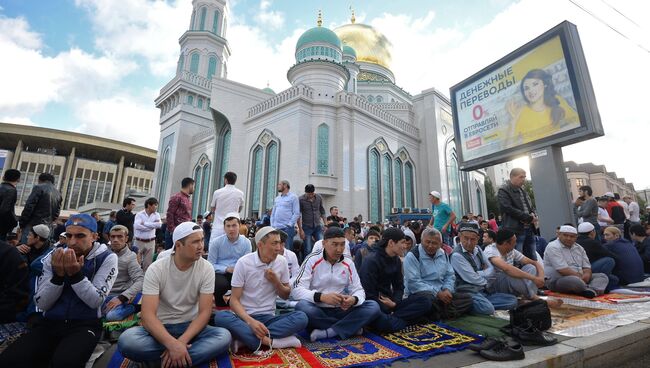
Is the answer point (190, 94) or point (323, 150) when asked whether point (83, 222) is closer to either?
point (323, 150)

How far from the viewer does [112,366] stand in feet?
7.22

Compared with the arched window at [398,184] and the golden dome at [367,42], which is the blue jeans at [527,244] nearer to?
the arched window at [398,184]

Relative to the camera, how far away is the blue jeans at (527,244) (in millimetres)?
4688

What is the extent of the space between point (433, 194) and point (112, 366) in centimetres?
558

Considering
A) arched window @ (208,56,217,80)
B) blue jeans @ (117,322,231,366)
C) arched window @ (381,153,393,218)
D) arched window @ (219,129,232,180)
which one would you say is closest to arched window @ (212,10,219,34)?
arched window @ (208,56,217,80)

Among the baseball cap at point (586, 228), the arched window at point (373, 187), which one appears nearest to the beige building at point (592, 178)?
the arched window at point (373, 187)

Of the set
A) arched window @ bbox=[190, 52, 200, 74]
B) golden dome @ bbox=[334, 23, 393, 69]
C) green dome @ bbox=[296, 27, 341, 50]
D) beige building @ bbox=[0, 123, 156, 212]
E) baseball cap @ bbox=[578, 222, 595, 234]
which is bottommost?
baseball cap @ bbox=[578, 222, 595, 234]

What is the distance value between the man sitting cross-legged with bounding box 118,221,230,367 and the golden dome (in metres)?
26.1

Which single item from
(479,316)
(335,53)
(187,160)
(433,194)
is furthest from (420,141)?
(479,316)

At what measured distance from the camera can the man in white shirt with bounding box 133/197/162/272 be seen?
18.9ft

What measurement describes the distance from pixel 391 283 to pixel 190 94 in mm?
24153

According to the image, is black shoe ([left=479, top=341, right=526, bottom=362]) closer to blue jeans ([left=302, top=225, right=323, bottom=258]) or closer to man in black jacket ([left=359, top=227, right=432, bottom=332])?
man in black jacket ([left=359, top=227, right=432, bottom=332])

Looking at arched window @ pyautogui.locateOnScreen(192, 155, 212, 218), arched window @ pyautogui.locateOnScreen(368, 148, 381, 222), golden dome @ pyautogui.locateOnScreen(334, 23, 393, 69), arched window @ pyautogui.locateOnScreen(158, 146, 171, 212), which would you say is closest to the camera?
arched window @ pyautogui.locateOnScreen(368, 148, 381, 222)

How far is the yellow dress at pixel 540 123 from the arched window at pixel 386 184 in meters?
8.90
